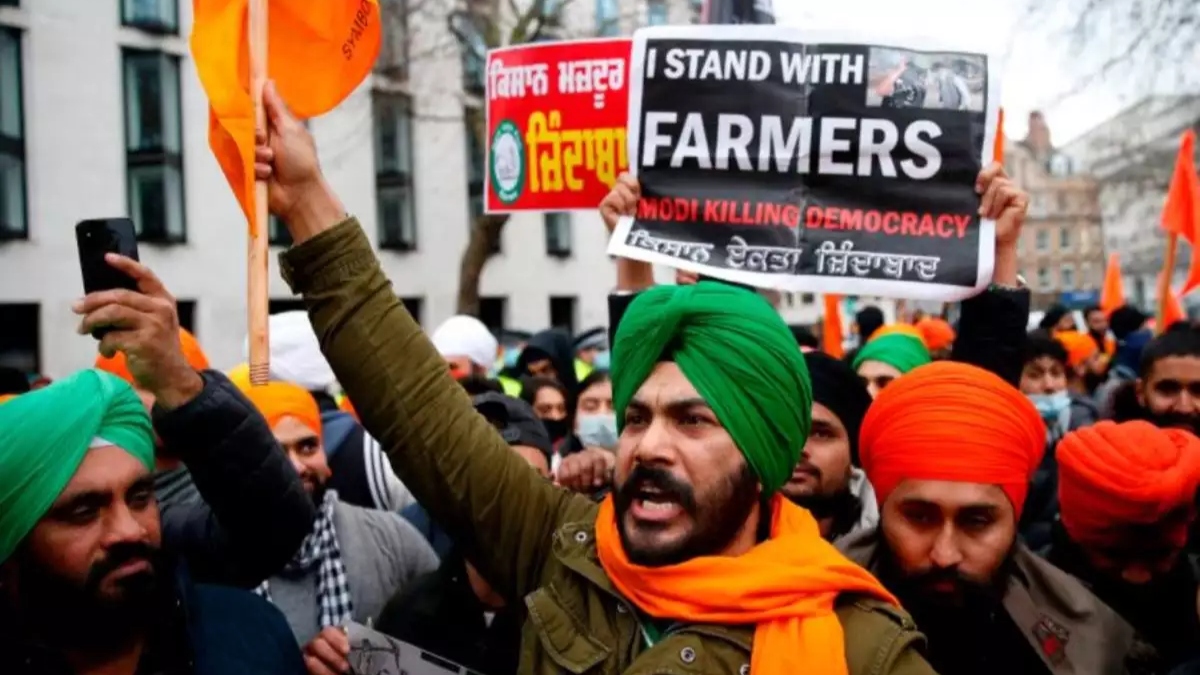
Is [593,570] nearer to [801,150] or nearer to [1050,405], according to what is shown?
[801,150]

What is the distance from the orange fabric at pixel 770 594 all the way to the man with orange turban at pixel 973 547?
0.68m

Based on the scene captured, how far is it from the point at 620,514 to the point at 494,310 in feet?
93.1

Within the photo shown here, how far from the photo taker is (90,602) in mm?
2355

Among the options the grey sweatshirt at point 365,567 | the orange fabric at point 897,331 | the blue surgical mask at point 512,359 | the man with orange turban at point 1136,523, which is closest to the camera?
the man with orange turban at point 1136,523

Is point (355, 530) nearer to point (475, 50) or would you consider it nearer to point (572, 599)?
point (572, 599)

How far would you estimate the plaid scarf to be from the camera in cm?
335

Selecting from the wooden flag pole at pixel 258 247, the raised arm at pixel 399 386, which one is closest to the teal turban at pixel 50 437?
the wooden flag pole at pixel 258 247

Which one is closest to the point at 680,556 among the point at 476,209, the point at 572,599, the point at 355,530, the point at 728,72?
the point at 572,599

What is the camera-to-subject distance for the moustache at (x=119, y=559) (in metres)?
2.38

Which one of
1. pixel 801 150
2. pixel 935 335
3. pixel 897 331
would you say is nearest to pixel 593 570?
pixel 801 150

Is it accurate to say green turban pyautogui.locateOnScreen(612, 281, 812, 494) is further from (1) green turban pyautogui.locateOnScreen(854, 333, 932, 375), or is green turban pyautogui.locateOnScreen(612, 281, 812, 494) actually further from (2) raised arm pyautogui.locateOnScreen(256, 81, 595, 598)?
(1) green turban pyautogui.locateOnScreen(854, 333, 932, 375)

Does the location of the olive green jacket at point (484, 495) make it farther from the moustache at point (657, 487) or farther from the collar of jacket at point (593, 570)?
the moustache at point (657, 487)

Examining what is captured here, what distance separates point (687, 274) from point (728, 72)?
4.63 feet

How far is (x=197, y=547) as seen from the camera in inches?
113
